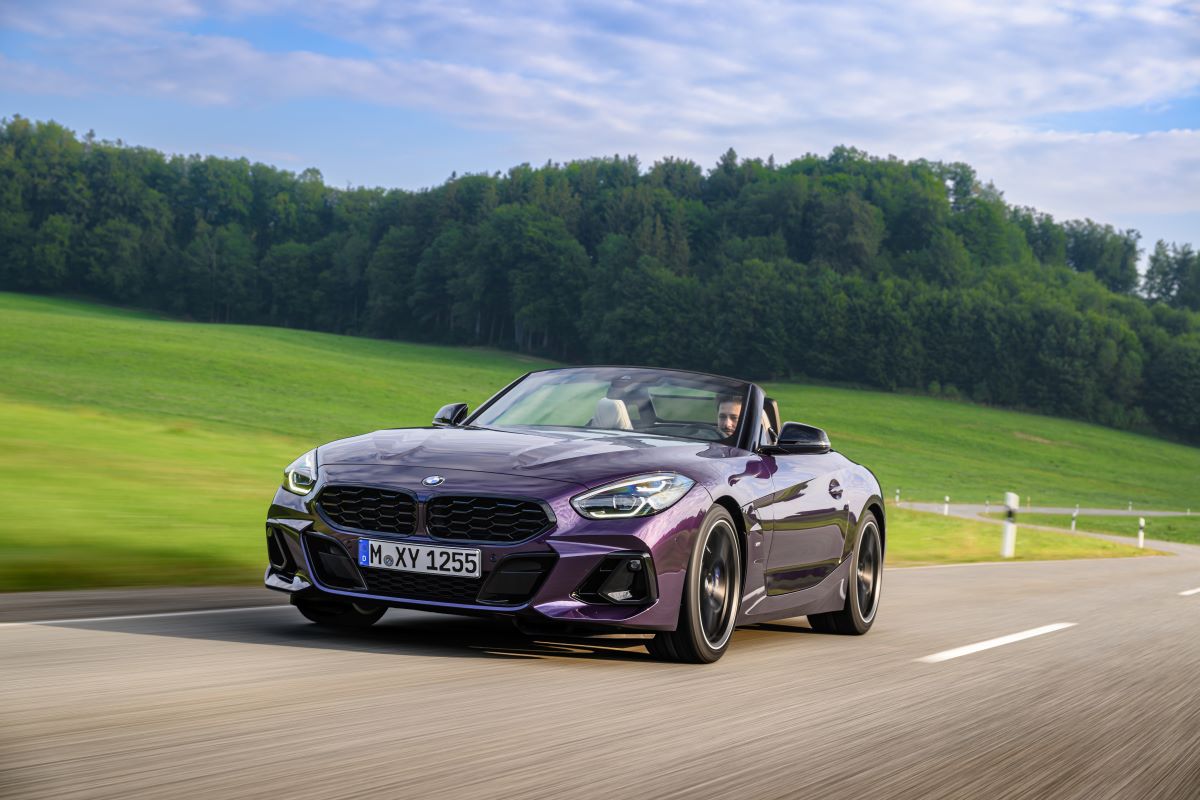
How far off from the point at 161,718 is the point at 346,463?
2.06m

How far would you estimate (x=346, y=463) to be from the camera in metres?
6.38

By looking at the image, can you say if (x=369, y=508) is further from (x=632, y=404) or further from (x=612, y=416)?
(x=632, y=404)

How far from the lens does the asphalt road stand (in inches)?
153

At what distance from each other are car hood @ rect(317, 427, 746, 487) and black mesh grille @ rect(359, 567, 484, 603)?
0.49 metres

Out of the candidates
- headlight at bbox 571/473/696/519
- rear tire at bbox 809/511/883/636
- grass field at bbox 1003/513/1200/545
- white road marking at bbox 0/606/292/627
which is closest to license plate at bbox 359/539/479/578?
headlight at bbox 571/473/696/519

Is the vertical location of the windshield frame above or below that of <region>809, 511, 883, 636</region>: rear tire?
above

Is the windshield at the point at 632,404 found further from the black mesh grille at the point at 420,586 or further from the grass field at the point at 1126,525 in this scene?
the grass field at the point at 1126,525

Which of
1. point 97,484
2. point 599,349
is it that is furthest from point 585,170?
point 97,484

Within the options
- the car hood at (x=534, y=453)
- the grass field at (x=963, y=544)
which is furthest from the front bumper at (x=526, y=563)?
the grass field at (x=963, y=544)

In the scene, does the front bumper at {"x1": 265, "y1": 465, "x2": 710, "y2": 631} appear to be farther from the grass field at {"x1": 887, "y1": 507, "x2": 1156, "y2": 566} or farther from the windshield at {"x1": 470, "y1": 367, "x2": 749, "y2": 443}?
the grass field at {"x1": 887, "y1": 507, "x2": 1156, "y2": 566}

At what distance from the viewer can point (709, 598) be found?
6559 mm

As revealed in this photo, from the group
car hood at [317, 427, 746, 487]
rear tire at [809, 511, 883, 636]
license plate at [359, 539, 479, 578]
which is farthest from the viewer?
rear tire at [809, 511, 883, 636]

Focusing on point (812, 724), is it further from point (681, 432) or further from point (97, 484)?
point (97, 484)

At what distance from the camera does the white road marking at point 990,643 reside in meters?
7.72
